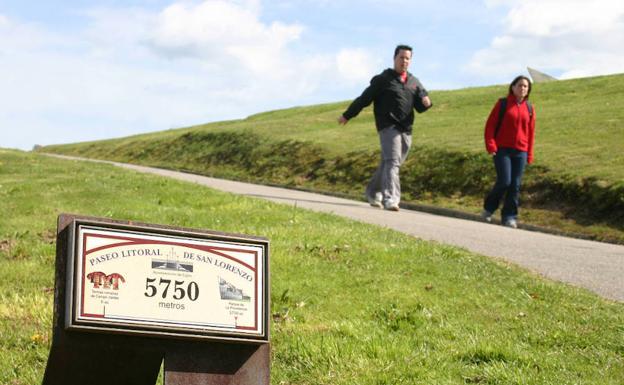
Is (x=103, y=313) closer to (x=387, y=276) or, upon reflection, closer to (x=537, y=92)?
(x=387, y=276)

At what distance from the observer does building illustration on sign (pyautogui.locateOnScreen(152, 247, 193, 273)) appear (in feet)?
13.3

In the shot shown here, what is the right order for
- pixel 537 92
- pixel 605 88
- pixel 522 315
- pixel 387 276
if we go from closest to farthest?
pixel 522 315 → pixel 387 276 → pixel 605 88 → pixel 537 92

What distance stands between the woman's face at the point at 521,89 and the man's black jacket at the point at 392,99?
5.17ft

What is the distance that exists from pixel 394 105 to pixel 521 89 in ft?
6.97

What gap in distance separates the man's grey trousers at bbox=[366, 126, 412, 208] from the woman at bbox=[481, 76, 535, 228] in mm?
1455

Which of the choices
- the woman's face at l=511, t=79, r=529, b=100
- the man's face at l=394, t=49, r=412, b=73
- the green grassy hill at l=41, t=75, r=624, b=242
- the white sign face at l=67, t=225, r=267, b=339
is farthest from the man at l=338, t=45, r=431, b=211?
the white sign face at l=67, t=225, r=267, b=339

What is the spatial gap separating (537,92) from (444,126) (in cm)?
878

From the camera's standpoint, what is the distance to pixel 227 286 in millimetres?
4156

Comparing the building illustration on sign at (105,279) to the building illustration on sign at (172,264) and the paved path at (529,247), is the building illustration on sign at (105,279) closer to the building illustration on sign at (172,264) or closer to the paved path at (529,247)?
the building illustration on sign at (172,264)

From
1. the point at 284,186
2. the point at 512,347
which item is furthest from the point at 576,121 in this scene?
the point at 512,347

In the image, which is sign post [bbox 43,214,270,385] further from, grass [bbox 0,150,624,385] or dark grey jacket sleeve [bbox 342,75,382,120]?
dark grey jacket sleeve [bbox 342,75,382,120]

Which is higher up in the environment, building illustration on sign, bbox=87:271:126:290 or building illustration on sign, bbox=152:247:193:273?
building illustration on sign, bbox=152:247:193:273

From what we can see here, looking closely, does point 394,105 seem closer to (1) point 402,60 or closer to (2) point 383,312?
(1) point 402,60

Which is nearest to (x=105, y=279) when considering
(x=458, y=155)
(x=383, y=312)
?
(x=383, y=312)
